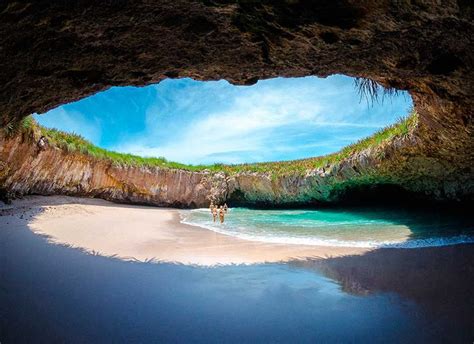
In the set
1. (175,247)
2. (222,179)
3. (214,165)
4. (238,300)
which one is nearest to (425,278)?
(238,300)

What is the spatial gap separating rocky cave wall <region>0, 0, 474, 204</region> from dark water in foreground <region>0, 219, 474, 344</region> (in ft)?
7.69

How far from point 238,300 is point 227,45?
3.09m

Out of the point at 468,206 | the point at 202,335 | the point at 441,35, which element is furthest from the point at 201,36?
the point at 468,206

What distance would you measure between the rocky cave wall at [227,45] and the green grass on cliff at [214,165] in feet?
15.7

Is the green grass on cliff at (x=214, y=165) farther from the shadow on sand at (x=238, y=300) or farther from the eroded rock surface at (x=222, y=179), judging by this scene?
the shadow on sand at (x=238, y=300)

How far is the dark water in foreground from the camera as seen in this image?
8.62ft

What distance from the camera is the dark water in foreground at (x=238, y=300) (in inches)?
103

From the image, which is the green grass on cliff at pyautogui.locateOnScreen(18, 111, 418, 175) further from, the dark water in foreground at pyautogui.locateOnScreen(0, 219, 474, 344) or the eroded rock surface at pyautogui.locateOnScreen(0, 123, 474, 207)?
the dark water in foreground at pyautogui.locateOnScreen(0, 219, 474, 344)

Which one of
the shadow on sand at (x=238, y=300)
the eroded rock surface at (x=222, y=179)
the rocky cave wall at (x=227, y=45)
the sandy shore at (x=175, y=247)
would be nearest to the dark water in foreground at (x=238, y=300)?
the shadow on sand at (x=238, y=300)

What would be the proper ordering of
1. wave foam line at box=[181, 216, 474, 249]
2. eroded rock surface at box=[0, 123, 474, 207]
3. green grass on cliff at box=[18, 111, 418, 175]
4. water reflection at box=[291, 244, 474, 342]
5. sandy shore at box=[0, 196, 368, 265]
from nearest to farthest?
water reflection at box=[291, 244, 474, 342] → sandy shore at box=[0, 196, 368, 265] → wave foam line at box=[181, 216, 474, 249] → eroded rock surface at box=[0, 123, 474, 207] → green grass on cliff at box=[18, 111, 418, 175]

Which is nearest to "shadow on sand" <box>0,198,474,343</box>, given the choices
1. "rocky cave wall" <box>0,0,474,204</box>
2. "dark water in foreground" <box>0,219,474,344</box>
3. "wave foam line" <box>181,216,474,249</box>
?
"dark water in foreground" <box>0,219,474,344</box>

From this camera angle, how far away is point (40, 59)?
3129 millimetres

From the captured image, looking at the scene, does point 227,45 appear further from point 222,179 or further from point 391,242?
point 222,179

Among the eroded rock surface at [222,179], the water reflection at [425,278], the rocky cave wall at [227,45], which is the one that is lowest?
the water reflection at [425,278]
